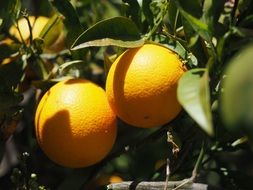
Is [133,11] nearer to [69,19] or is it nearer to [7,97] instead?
[69,19]

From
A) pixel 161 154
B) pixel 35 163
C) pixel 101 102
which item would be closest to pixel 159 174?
pixel 101 102

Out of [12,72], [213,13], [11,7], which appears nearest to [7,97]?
[12,72]

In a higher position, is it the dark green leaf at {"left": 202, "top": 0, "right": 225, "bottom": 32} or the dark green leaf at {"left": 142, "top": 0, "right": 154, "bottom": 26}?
the dark green leaf at {"left": 202, "top": 0, "right": 225, "bottom": 32}

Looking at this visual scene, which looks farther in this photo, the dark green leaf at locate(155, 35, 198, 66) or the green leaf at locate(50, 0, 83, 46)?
the green leaf at locate(50, 0, 83, 46)

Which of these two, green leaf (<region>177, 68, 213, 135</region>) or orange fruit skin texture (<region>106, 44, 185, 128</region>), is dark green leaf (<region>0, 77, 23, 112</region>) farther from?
green leaf (<region>177, 68, 213, 135</region>)

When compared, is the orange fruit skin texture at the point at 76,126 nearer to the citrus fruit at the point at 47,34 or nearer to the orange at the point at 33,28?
the citrus fruit at the point at 47,34

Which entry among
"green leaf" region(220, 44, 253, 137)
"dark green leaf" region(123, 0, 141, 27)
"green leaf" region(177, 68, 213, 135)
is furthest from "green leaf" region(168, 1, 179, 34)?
"green leaf" region(220, 44, 253, 137)

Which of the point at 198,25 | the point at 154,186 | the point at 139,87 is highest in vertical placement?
the point at 198,25
